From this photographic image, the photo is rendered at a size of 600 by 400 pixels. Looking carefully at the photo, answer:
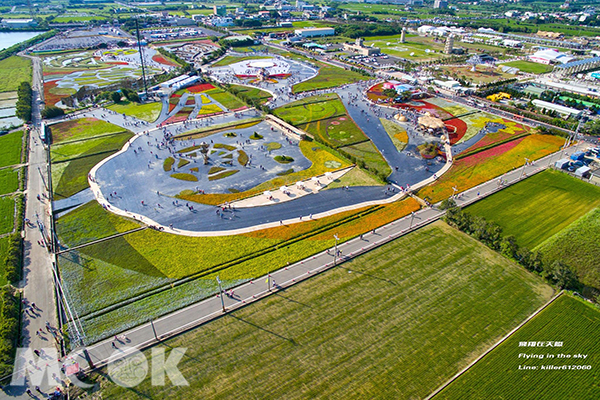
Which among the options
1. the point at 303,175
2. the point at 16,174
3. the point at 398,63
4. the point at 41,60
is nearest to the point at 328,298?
the point at 303,175

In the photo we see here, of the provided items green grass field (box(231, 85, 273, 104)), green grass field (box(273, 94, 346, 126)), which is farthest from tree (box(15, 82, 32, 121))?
green grass field (box(273, 94, 346, 126))

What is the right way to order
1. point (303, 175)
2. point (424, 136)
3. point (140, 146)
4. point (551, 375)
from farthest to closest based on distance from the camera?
point (424, 136) → point (140, 146) → point (303, 175) → point (551, 375)

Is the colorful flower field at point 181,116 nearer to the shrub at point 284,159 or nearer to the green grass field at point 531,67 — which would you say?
the shrub at point 284,159

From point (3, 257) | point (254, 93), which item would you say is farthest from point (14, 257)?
point (254, 93)

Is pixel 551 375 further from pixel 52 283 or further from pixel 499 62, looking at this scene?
pixel 499 62

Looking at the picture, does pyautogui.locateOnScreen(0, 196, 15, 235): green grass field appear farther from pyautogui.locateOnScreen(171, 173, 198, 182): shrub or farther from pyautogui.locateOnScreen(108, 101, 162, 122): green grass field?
pyautogui.locateOnScreen(108, 101, 162, 122): green grass field
